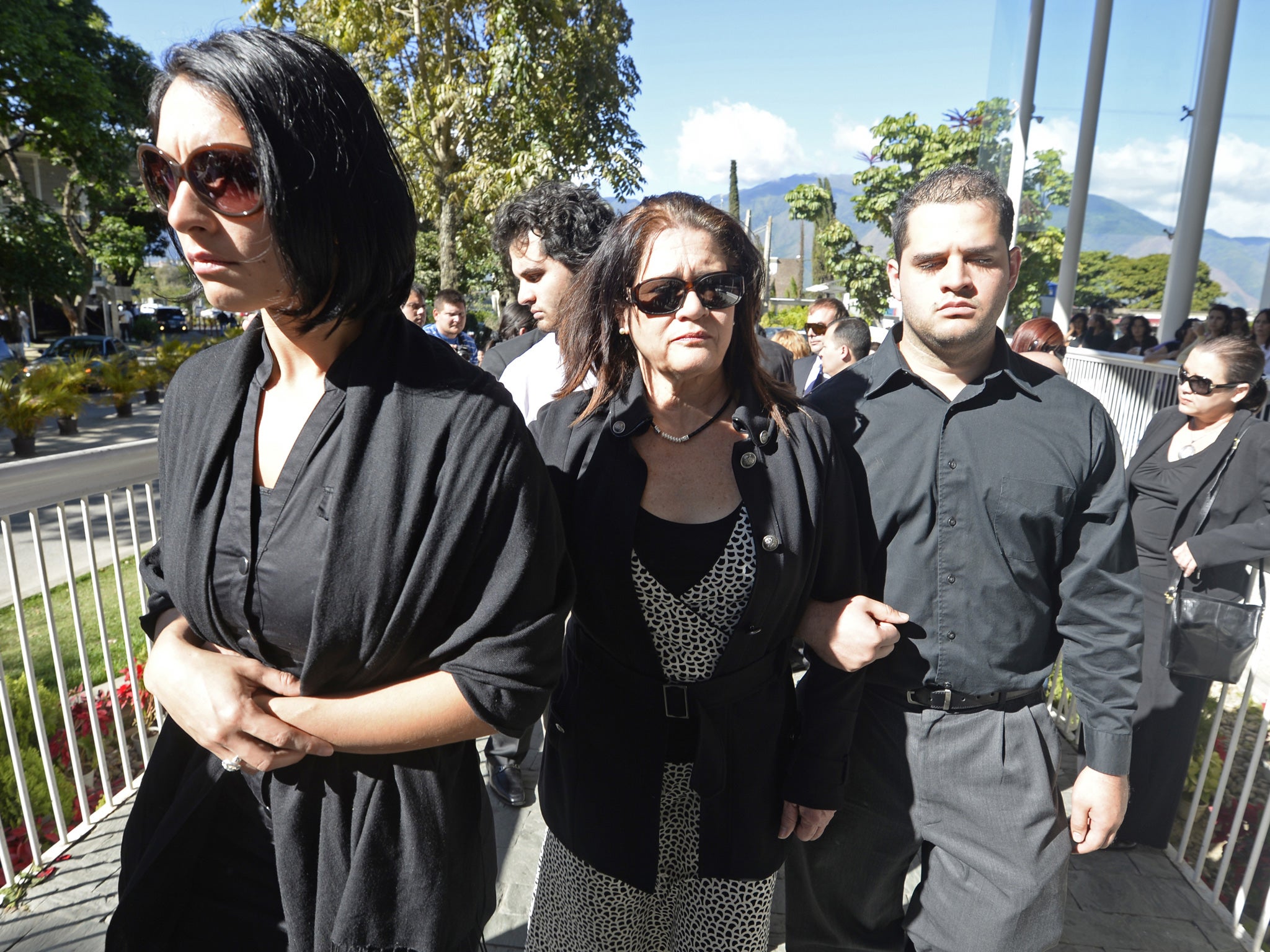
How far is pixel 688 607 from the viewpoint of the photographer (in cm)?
184

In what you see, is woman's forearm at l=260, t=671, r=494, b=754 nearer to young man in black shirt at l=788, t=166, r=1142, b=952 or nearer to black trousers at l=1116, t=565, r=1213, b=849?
young man in black shirt at l=788, t=166, r=1142, b=952

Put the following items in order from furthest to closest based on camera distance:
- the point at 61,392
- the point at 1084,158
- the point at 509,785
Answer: the point at 1084,158 → the point at 61,392 → the point at 509,785

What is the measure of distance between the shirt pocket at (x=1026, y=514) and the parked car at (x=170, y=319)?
167 ft

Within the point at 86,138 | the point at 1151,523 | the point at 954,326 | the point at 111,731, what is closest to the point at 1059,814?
the point at 954,326

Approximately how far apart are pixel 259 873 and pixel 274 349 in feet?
3.12

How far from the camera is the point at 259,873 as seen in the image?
1500 mm

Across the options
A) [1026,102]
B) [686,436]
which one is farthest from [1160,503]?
[1026,102]

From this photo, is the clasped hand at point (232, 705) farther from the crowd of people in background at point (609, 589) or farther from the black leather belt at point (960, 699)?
the black leather belt at point (960, 699)

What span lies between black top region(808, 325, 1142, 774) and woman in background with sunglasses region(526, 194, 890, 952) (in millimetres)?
205

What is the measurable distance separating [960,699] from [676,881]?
32.8 inches

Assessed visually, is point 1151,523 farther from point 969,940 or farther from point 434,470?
point 434,470

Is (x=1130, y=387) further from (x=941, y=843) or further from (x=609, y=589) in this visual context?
(x=609, y=589)

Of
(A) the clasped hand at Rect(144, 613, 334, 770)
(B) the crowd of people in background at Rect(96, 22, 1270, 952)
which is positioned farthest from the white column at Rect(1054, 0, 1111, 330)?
(A) the clasped hand at Rect(144, 613, 334, 770)

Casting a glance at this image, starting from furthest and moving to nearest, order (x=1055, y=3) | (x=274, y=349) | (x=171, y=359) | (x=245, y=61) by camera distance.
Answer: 1. (x=171, y=359)
2. (x=1055, y=3)
3. (x=274, y=349)
4. (x=245, y=61)
